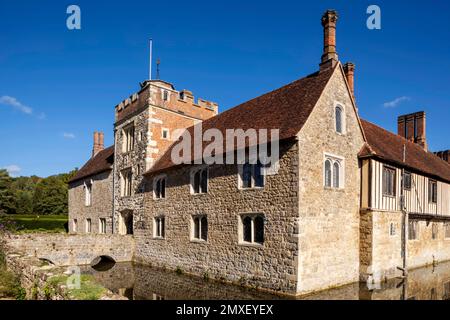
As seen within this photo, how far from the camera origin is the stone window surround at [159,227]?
755 inches

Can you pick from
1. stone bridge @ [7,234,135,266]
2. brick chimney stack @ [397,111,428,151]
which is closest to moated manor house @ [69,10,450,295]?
stone bridge @ [7,234,135,266]

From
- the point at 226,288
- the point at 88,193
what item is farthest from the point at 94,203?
the point at 226,288

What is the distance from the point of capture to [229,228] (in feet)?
48.4

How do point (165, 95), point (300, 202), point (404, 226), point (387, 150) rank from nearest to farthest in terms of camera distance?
point (300, 202) < point (404, 226) < point (387, 150) < point (165, 95)

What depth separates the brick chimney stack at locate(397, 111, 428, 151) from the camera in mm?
26047

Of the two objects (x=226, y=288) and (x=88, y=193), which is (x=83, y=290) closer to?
(x=226, y=288)

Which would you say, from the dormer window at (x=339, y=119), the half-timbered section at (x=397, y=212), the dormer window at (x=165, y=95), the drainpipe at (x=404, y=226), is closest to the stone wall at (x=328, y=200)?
the dormer window at (x=339, y=119)

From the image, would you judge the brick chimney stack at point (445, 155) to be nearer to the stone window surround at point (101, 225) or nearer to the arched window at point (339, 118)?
the arched window at point (339, 118)

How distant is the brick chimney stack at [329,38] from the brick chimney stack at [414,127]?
14945 mm

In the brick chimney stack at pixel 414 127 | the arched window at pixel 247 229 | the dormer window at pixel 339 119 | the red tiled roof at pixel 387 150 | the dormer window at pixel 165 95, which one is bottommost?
the arched window at pixel 247 229

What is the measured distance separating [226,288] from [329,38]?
10.9 metres

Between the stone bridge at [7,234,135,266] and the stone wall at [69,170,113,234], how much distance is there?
4.01 metres

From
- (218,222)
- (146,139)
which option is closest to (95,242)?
(146,139)

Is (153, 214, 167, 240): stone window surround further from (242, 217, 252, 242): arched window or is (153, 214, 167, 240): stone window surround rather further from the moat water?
(242, 217, 252, 242): arched window
